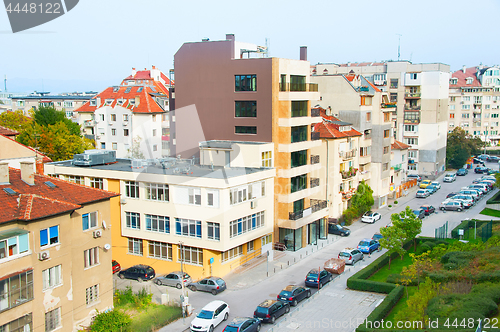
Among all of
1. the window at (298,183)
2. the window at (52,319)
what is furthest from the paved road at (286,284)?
the window at (52,319)

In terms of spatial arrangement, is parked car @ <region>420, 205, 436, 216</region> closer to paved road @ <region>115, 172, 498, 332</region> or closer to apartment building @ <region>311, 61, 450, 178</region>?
paved road @ <region>115, 172, 498, 332</region>

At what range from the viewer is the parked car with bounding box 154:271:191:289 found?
123ft

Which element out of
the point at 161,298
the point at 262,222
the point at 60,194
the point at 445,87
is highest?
the point at 445,87

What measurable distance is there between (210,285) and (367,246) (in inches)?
699

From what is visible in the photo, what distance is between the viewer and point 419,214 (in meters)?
59.2

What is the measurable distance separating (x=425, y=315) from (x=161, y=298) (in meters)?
18.0

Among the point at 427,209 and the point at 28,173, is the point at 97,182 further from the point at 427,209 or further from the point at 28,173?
the point at 427,209

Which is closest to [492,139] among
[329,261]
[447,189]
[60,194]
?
[447,189]

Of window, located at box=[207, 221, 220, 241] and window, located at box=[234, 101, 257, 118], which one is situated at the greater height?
window, located at box=[234, 101, 257, 118]

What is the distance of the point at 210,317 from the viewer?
30016 millimetres

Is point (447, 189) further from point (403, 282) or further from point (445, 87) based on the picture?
point (403, 282)

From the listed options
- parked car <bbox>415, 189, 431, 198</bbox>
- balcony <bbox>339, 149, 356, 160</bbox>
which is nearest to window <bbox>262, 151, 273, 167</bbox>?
balcony <bbox>339, 149, 356, 160</bbox>

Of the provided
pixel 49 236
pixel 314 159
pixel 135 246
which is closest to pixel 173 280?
pixel 135 246

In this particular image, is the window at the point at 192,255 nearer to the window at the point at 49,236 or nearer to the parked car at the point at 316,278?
the parked car at the point at 316,278
